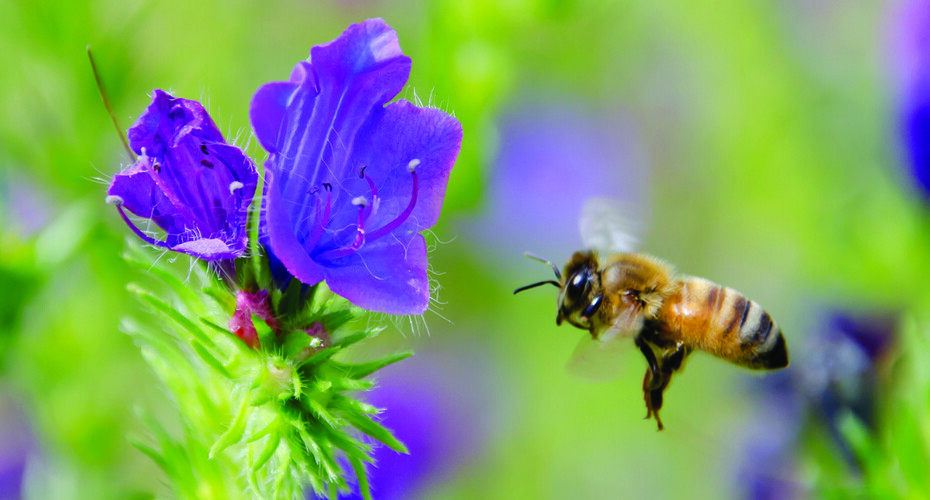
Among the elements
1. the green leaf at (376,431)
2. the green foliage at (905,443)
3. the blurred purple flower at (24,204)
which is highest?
the green leaf at (376,431)

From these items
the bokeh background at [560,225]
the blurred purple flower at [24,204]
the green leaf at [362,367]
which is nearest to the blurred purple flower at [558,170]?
the bokeh background at [560,225]

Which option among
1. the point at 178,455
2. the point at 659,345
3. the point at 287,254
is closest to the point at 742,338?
the point at 659,345

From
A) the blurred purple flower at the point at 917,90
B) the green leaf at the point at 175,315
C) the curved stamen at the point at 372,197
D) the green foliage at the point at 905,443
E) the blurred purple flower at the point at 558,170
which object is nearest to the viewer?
the green leaf at the point at 175,315

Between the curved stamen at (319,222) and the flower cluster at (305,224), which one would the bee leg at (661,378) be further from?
the curved stamen at (319,222)

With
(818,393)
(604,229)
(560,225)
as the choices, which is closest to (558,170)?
(560,225)

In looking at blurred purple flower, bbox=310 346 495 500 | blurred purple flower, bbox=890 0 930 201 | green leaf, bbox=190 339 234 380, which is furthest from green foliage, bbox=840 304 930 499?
green leaf, bbox=190 339 234 380

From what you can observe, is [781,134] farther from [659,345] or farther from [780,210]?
[659,345]

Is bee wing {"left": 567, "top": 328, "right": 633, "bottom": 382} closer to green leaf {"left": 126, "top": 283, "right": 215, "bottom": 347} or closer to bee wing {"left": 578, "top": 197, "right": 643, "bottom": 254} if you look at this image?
bee wing {"left": 578, "top": 197, "right": 643, "bottom": 254}

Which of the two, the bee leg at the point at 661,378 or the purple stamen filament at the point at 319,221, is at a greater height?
the purple stamen filament at the point at 319,221

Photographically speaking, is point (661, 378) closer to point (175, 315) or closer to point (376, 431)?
point (376, 431)
